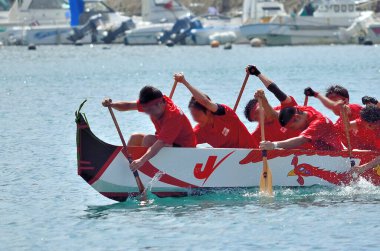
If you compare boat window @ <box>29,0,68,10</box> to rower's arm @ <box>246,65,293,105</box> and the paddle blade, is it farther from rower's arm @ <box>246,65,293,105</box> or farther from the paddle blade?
the paddle blade

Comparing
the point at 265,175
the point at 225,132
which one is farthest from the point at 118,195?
the point at 265,175

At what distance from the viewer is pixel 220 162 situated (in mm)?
16703

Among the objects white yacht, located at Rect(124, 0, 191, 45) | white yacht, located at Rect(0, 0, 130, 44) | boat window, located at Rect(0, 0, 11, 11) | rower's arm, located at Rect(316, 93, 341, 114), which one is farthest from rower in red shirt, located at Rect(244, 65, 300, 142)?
boat window, located at Rect(0, 0, 11, 11)

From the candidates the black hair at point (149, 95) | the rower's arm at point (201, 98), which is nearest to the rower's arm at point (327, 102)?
the rower's arm at point (201, 98)

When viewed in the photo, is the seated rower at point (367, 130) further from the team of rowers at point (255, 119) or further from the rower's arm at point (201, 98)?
the rower's arm at point (201, 98)

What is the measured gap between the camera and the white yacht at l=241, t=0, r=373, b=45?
103m

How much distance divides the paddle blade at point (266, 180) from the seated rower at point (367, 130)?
1.62 m

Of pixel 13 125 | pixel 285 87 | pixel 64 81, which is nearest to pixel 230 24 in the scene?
pixel 64 81

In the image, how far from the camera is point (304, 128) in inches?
666

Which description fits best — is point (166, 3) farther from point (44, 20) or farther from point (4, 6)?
point (4, 6)

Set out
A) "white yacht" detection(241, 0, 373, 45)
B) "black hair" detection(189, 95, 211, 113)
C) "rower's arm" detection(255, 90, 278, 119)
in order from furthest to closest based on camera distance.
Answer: "white yacht" detection(241, 0, 373, 45), "rower's arm" detection(255, 90, 278, 119), "black hair" detection(189, 95, 211, 113)

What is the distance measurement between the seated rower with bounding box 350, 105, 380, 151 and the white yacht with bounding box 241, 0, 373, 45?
278 feet

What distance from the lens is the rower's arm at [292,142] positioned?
54.9 ft

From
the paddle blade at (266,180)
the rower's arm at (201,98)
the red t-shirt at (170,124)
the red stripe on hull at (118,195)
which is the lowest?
the red stripe on hull at (118,195)
